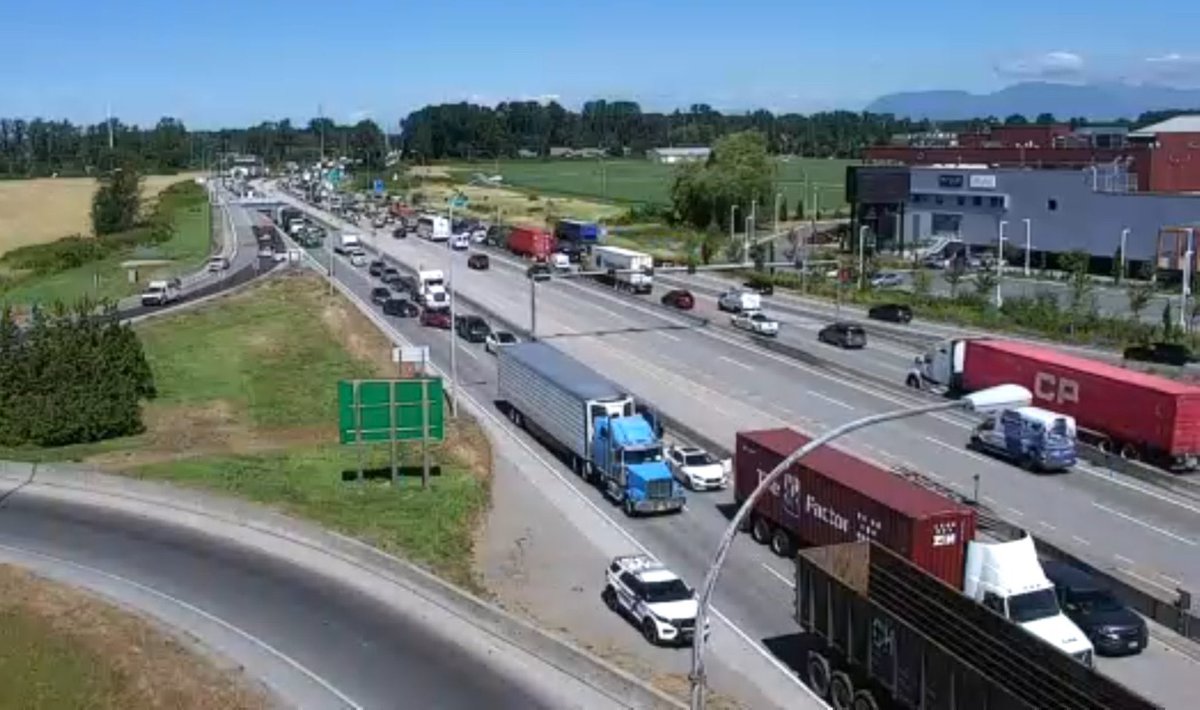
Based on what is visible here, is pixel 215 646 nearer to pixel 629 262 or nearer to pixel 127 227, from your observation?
pixel 629 262

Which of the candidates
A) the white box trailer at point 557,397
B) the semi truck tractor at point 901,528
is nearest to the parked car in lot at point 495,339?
the white box trailer at point 557,397

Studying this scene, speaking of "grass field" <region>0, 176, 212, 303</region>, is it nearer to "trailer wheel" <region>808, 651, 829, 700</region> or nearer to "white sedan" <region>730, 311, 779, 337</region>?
"white sedan" <region>730, 311, 779, 337</region>

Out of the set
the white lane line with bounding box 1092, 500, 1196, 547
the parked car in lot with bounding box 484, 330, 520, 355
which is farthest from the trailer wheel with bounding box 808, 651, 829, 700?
the parked car in lot with bounding box 484, 330, 520, 355

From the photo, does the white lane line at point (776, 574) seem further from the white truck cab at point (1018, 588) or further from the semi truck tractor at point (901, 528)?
the white truck cab at point (1018, 588)

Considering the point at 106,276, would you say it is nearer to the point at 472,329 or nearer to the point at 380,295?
the point at 380,295

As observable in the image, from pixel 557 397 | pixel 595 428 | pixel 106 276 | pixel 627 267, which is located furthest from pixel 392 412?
pixel 106 276

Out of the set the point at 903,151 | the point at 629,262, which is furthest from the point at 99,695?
the point at 903,151
